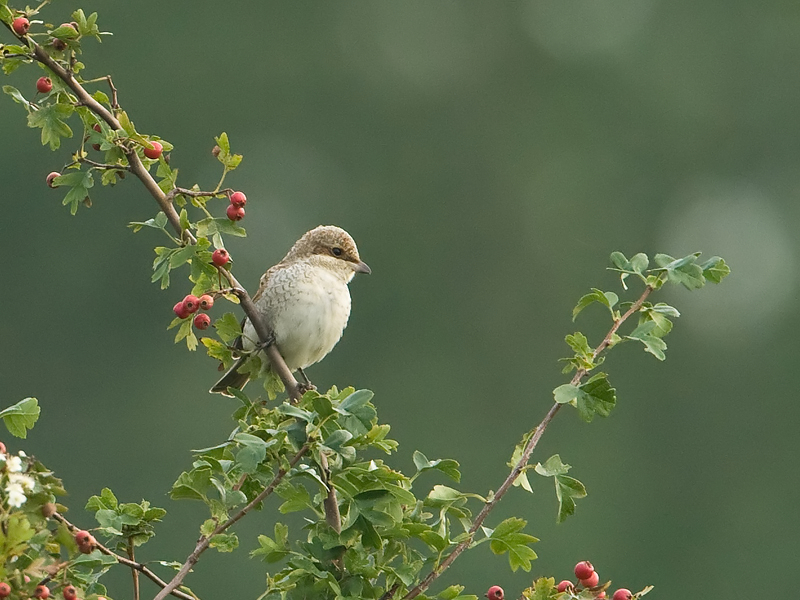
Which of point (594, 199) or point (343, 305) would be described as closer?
point (343, 305)

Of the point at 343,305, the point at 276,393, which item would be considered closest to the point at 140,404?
the point at 343,305

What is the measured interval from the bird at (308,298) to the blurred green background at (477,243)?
28.8ft

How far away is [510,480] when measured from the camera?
2629 mm

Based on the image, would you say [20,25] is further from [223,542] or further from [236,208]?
[223,542]

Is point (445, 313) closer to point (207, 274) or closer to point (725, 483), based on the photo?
point (725, 483)

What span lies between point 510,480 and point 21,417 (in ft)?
2.70

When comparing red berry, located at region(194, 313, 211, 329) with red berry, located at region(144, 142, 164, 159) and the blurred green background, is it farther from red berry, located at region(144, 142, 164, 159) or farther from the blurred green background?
the blurred green background

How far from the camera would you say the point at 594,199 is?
19.7 m

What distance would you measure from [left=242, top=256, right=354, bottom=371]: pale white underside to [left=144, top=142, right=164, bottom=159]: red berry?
61.0 inches

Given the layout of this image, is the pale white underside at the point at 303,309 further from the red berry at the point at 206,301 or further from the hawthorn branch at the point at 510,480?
the hawthorn branch at the point at 510,480

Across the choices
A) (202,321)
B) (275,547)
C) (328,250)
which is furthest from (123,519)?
(328,250)

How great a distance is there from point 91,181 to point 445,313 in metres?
15.4

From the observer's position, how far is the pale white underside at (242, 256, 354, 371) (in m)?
4.35

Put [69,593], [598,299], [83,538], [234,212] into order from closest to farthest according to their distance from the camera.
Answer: [69,593], [83,538], [598,299], [234,212]
